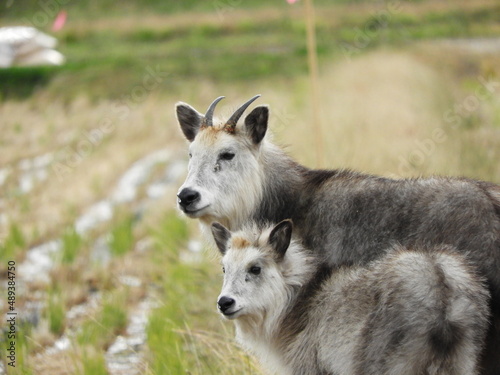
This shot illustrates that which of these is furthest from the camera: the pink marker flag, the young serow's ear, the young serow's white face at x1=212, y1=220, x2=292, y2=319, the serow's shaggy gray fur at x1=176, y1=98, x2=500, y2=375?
the pink marker flag

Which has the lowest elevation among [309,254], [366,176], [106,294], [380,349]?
[106,294]

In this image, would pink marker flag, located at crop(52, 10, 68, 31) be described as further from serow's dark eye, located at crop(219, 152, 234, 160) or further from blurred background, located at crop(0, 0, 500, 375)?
serow's dark eye, located at crop(219, 152, 234, 160)

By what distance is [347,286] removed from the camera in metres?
5.38

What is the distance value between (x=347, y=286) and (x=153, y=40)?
35.1 m

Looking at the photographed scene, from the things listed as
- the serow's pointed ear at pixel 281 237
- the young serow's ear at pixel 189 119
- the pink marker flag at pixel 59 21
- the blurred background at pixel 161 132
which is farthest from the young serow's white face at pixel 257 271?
the pink marker flag at pixel 59 21

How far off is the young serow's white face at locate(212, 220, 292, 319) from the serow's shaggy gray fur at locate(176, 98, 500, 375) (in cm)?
35

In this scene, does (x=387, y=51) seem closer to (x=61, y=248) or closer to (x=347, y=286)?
(x=61, y=248)

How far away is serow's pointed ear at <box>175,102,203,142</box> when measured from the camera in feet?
22.5

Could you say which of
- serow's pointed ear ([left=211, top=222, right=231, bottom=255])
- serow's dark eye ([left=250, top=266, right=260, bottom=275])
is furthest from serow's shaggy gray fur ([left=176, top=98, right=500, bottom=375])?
serow's dark eye ([left=250, top=266, right=260, bottom=275])

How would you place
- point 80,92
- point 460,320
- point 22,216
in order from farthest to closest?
point 80,92 → point 22,216 → point 460,320

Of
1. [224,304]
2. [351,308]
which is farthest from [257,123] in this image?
[351,308]

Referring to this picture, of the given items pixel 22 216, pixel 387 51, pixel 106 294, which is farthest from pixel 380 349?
pixel 387 51

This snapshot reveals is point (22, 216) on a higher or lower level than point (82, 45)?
lower

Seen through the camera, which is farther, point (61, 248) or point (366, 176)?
point (61, 248)
